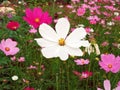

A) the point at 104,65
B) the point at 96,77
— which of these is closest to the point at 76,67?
the point at 96,77

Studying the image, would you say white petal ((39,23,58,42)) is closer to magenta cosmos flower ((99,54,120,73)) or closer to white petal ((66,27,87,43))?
white petal ((66,27,87,43))

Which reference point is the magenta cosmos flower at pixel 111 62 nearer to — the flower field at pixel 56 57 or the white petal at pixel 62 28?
the flower field at pixel 56 57

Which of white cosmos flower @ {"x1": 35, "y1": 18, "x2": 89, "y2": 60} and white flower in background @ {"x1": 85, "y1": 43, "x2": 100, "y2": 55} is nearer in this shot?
white cosmos flower @ {"x1": 35, "y1": 18, "x2": 89, "y2": 60}

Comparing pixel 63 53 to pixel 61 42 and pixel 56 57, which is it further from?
Answer: pixel 56 57

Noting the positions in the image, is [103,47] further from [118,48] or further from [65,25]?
[65,25]

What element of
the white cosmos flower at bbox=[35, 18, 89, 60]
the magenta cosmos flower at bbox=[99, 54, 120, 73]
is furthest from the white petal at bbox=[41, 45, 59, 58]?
the magenta cosmos flower at bbox=[99, 54, 120, 73]

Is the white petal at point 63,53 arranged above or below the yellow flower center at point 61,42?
below

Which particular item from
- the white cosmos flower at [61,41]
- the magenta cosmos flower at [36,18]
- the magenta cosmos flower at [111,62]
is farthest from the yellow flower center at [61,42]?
the magenta cosmos flower at [111,62]

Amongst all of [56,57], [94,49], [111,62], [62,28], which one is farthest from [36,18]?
[56,57]
